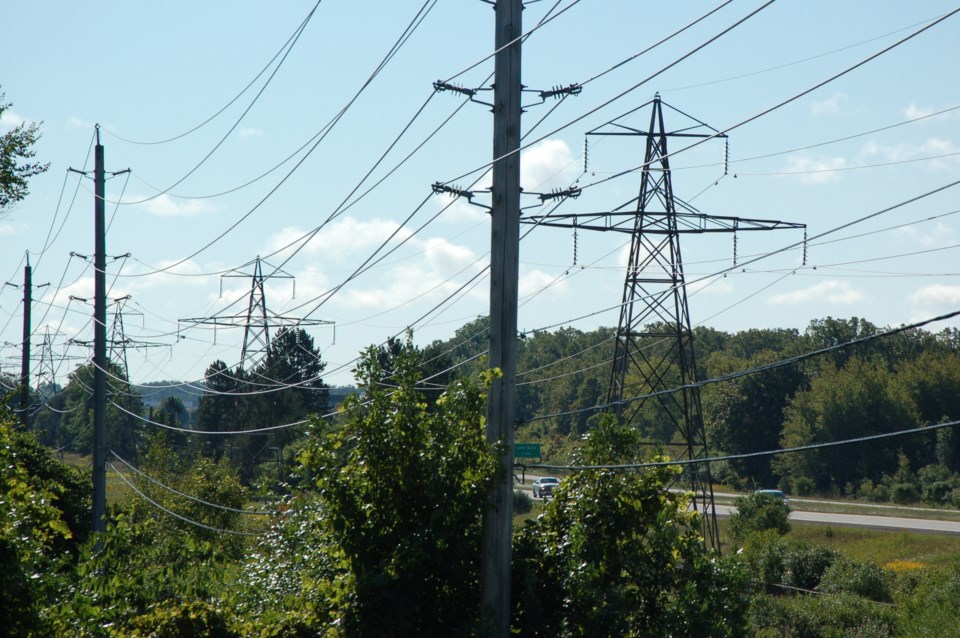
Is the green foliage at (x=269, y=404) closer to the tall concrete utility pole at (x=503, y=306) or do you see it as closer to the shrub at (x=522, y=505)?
the shrub at (x=522, y=505)

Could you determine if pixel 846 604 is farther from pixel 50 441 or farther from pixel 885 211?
pixel 50 441

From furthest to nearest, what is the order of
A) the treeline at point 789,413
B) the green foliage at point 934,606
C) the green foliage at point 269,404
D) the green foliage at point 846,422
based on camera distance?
1. the green foliage at point 846,422
2. the treeline at point 789,413
3. the green foliage at point 269,404
4. the green foliage at point 934,606

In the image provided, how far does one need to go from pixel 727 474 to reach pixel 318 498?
73380mm

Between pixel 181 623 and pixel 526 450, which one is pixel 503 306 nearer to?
pixel 181 623

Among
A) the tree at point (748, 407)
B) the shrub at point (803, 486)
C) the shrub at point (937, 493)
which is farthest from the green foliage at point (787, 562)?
the tree at point (748, 407)

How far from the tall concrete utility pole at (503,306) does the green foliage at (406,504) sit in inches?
9.5

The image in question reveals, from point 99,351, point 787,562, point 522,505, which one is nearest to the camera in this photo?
point 99,351

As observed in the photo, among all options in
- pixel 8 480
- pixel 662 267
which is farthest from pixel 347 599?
pixel 662 267

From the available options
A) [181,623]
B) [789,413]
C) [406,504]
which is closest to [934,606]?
[406,504]

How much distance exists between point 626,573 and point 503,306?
3537 mm

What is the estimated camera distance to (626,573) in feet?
41.0

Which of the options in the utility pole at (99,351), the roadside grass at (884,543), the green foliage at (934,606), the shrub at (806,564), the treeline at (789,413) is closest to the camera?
the utility pole at (99,351)

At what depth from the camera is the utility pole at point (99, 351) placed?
22375 mm

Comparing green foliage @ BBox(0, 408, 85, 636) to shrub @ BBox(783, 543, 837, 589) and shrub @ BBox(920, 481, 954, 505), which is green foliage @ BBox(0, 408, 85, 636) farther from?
shrub @ BBox(920, 481, 954, 505)
